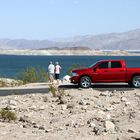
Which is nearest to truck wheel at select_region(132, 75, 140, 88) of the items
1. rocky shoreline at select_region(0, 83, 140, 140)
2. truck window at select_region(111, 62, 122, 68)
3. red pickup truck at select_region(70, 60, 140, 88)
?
red pickup truck at select_region(70, 60, 140, 88)

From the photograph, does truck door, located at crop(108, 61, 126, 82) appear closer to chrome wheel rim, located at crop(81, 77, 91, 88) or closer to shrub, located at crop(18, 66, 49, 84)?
chrome wheel rim, located at crop(81, 77, 91, 88)

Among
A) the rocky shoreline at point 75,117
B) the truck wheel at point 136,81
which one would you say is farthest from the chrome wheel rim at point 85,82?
the rocky shoreline at point 75,117

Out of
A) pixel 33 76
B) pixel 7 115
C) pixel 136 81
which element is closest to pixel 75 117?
pixel 7 115

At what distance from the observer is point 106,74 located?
96.4ft

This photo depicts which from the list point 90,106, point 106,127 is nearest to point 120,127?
point 106,127

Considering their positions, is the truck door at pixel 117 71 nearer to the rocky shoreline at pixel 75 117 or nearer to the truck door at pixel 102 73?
the truck door at pixel 102 73

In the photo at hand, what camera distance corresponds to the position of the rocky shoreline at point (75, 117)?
13.3 meters

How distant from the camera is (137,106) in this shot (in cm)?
1748

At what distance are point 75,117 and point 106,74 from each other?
1402 centimetres

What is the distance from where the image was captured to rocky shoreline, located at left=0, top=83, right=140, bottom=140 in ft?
43.6

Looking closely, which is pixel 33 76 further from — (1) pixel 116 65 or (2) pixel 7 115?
(2) pixel 7 115

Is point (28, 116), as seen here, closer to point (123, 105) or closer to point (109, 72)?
point (123, 105)

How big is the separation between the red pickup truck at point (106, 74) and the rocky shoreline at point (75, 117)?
8.76m

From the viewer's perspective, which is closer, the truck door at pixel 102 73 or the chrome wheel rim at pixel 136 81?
the chrome wheel rim at pixel 136 81
